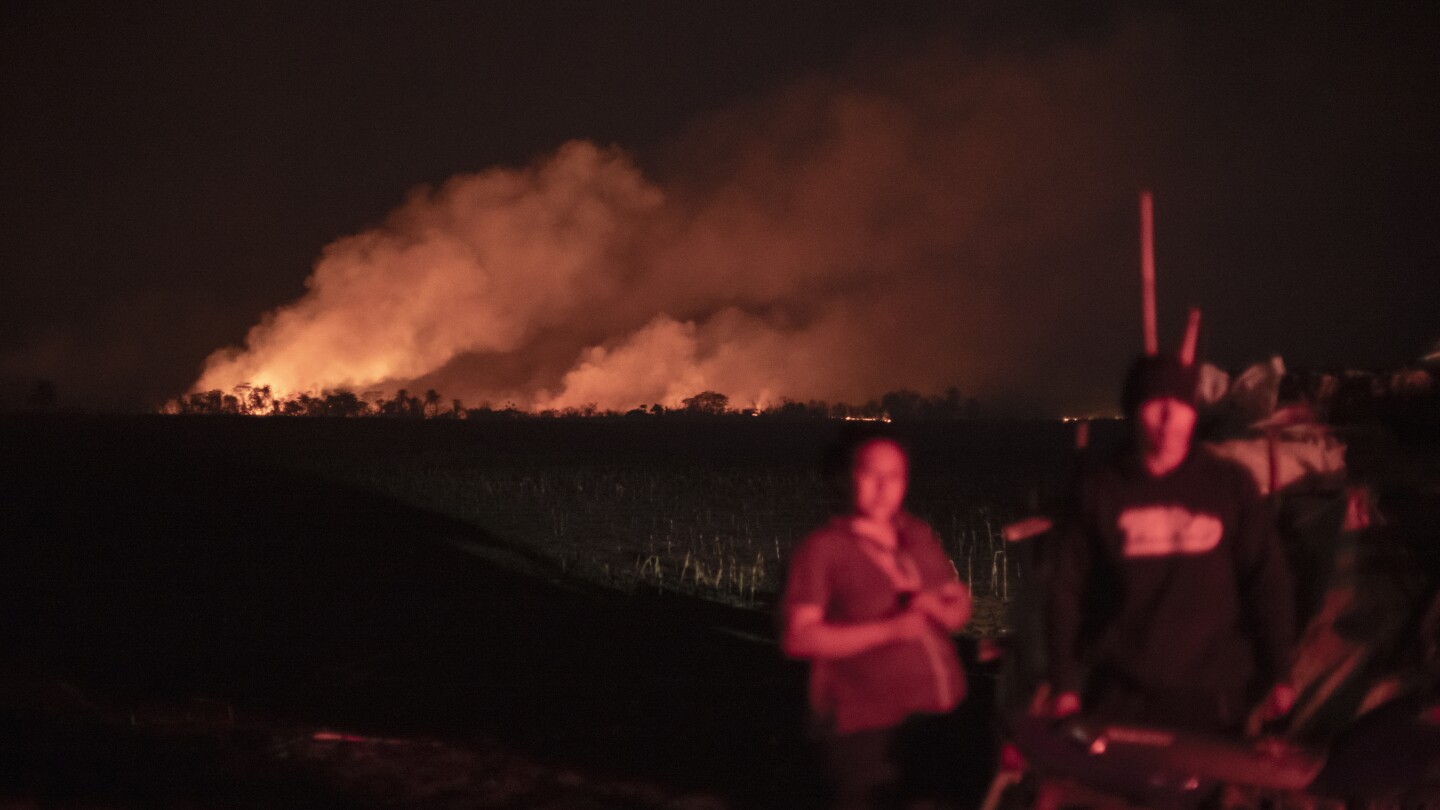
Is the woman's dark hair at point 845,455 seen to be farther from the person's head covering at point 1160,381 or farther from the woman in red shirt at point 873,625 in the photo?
the person's head covering at point 1160,381

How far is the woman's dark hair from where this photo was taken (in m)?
3.14

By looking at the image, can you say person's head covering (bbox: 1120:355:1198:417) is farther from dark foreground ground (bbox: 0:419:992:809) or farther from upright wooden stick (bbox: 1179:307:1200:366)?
dark foreground ground (bbox: 0:419:992:809)

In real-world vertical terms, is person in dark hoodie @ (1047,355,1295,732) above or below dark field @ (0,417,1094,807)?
above

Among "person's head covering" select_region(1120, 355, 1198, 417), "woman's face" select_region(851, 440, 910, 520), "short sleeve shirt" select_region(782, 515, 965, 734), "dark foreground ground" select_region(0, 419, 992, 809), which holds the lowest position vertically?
"dark foreground ground" select_region(0, 419, 992, 809)

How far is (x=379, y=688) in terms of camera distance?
26.6 feet

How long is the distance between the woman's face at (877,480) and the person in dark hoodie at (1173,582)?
48cm

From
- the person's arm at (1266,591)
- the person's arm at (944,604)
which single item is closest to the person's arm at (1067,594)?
the person's arm at (944,604)

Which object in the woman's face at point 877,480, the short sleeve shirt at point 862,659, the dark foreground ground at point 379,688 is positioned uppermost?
the woman's face at point 877,480

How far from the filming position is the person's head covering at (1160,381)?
9.96 feet

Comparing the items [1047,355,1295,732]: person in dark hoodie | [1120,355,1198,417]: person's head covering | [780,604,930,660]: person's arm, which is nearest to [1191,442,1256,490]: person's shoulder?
[1047,355,1295,732]: person in dark hoodie

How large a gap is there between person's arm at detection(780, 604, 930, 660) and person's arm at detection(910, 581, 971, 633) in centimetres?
4

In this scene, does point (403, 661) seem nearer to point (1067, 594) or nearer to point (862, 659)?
point (862, 659)

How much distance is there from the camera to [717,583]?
14.9 metres

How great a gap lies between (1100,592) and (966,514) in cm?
2471
